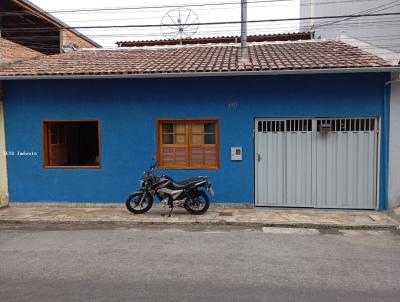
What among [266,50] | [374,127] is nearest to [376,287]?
[374,127]

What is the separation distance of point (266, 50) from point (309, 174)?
4.31m

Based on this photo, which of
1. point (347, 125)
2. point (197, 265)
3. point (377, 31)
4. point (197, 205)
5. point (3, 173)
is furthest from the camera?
point (377, 31)

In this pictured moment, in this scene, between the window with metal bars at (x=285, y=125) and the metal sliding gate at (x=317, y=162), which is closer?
the metal sliding gate at (x=317, y=162)

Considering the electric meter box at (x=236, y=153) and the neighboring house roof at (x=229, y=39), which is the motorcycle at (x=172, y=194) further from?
the neighboring house roof at (x=229, y=39)

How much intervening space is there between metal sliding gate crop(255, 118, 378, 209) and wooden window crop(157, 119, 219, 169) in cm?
109

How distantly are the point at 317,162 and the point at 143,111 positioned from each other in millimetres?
4307

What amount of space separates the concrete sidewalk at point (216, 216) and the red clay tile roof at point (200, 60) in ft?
10.6

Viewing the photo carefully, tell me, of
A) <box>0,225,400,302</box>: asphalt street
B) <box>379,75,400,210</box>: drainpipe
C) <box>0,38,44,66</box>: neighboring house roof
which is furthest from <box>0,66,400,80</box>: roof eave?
<box>0,225,400,302</box>: asphalt street

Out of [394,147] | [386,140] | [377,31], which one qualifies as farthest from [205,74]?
→ [377,31]

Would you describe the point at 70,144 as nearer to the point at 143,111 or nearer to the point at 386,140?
the point at 143,111

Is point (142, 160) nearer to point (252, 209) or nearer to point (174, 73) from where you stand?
point (174, 73)

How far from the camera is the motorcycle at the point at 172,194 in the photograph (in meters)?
8.31

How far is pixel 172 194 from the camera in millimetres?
8273

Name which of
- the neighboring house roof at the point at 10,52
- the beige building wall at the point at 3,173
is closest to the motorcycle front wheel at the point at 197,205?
the beige building wall at the point at 3,173
